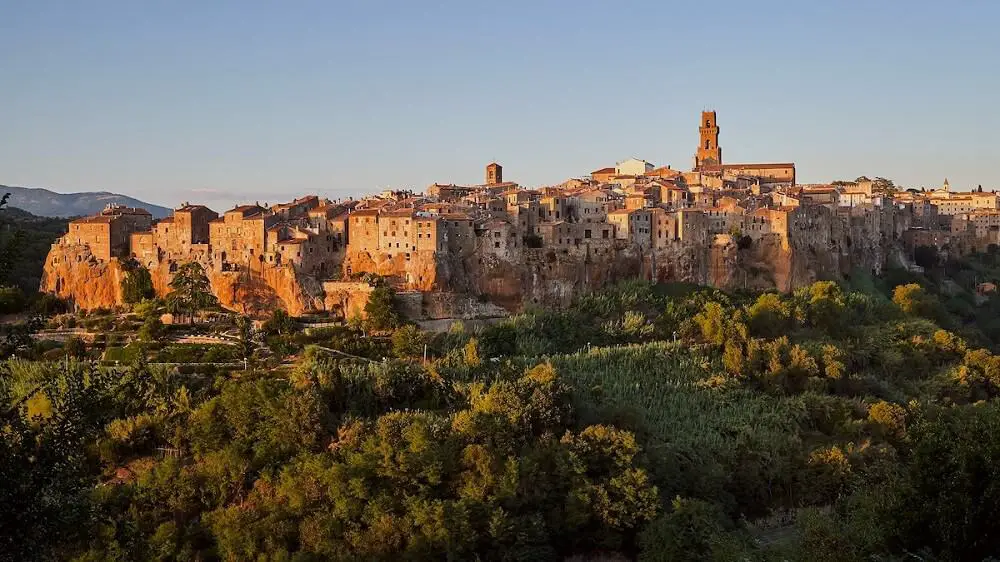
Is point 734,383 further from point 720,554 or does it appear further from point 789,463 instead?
point 720,554

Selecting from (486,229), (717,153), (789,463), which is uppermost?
(717,153)

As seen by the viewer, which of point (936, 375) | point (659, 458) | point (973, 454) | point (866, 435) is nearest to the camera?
point (973, 454)

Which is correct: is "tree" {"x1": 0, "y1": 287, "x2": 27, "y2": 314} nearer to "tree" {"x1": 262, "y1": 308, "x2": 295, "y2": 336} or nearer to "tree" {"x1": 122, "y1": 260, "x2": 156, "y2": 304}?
"tree" {"x1": 122, "y1": 260, "x2": 156, "y2": 304}

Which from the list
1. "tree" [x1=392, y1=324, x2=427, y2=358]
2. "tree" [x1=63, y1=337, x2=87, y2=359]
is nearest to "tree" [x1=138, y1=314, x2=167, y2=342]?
"tree" [x1=63, y1=337, x2=87, y2=359]

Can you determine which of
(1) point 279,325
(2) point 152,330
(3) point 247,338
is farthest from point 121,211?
(3) point 247,338

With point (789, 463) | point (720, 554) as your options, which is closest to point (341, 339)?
point (789, 463)

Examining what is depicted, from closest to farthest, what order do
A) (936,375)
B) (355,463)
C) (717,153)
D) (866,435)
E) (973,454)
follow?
(973,454), (355,463), (866,435), (936,375), (717,153)

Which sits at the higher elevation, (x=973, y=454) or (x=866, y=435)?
(x=973, y=454)
